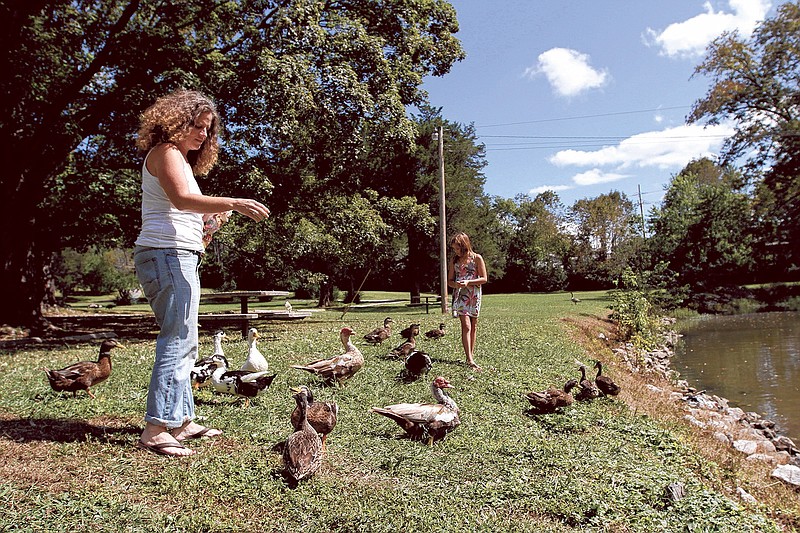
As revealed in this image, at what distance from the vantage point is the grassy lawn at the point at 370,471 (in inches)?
148

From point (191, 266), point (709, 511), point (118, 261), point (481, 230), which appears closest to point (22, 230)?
point (191, 266)

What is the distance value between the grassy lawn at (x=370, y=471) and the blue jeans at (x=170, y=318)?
488mm

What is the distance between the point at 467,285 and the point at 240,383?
13.9ft

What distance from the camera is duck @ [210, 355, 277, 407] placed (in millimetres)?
6266

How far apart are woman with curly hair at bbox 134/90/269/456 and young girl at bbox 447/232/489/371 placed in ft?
17.6

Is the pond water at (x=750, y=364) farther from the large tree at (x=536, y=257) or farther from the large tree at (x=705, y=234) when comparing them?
the large tree at (x=536, y=257)

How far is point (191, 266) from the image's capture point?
14.0 feet

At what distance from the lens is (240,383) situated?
6.27 m

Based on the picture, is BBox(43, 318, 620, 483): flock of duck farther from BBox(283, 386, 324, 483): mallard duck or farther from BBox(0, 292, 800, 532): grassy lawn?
BBox(0, 292, 800, 532): grassy lawn

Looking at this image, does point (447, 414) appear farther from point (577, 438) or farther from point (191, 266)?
point (191, 266)

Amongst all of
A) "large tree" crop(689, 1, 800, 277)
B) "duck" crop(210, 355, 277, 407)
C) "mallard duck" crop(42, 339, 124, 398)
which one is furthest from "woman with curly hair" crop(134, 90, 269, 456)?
"large tree" crop(689, 1, 800, 277)

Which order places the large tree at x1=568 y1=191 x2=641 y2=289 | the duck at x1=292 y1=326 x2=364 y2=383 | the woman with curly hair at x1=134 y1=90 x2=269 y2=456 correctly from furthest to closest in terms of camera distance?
the large tree at x1=568 y1=191 x2=641 y2=289 < the duck at x1=292 y1=326 x2=364 y2=383 < the woman with curly hair at x1=134 y1=90 x2=269 y2=456

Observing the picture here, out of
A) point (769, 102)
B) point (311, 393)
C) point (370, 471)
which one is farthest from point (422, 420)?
point (769, 102)

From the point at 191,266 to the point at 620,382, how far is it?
8.71 m
